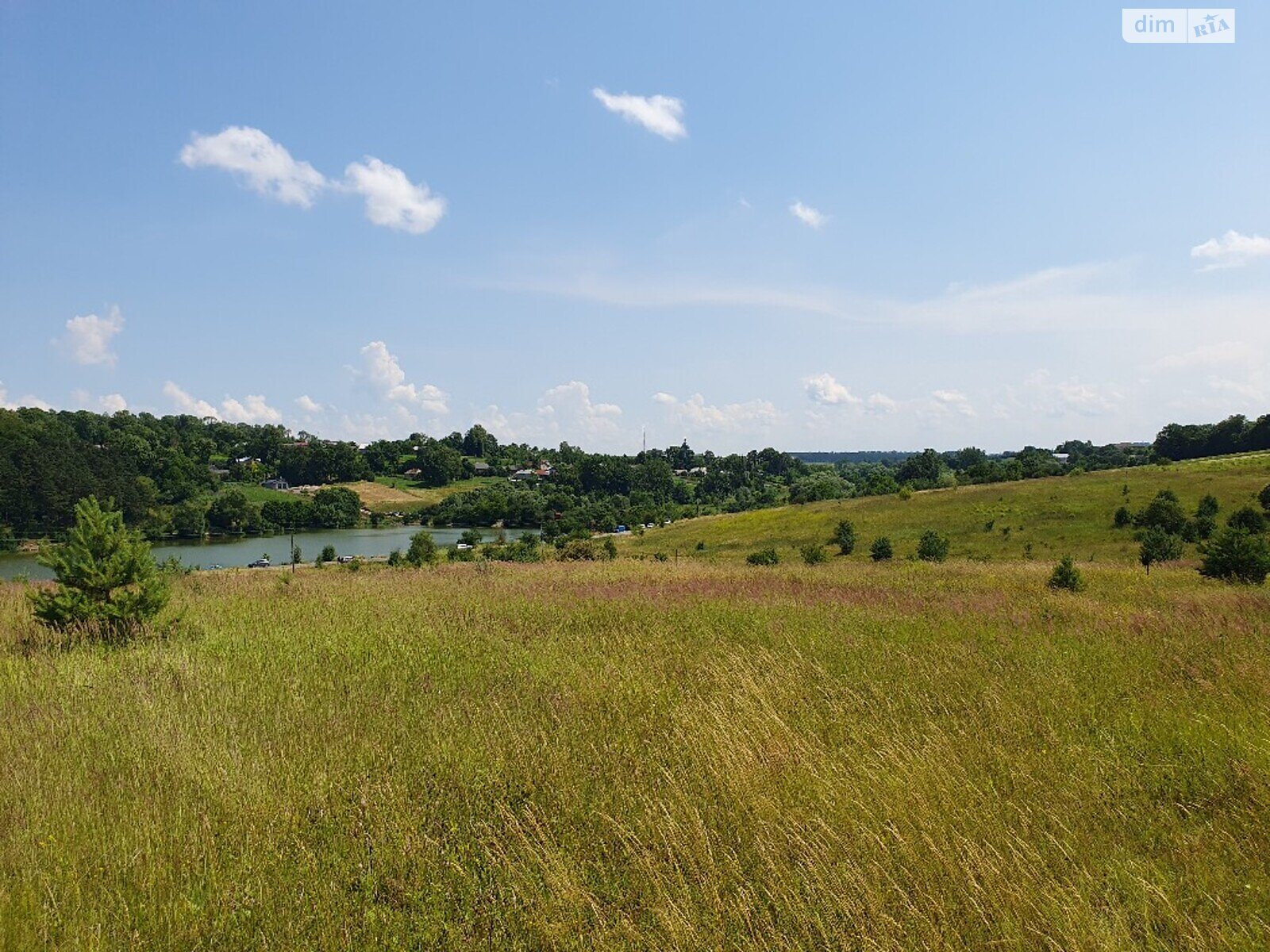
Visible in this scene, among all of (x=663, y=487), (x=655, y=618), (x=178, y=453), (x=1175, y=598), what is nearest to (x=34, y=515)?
(x=178, y=453)

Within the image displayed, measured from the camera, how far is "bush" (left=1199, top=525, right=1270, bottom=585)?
716 inches

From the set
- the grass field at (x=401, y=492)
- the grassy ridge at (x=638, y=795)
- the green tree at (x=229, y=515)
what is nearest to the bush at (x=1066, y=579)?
the grassy ridge at (x=638, y=795)

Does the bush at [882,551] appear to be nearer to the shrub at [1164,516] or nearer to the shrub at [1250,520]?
the shrub at [1164,516]

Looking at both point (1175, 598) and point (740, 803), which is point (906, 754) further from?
point (1175, 598)

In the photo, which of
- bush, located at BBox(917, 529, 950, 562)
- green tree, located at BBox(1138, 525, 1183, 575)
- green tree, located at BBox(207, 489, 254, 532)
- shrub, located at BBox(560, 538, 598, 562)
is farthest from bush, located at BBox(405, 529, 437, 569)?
green tree, located at BBox(207, 489, 254, 532)

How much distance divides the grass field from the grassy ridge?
152 metres

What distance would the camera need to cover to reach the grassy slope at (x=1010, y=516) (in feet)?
161

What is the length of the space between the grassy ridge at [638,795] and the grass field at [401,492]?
500 ft

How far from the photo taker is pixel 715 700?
217 inches

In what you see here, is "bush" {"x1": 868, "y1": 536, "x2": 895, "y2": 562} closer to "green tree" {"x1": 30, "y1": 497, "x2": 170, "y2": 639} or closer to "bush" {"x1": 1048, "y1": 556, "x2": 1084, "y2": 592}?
"bush" {"x1": 1048, "y1": 556, "x2": 1084, "y2": 592}

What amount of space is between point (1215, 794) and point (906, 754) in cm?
194

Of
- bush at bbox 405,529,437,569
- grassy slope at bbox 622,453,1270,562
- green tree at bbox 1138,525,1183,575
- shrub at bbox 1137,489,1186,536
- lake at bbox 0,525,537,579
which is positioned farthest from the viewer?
lake at bbox 0,525,537,579

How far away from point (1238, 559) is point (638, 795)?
22.7 m

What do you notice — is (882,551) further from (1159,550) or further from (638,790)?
(638,790)
